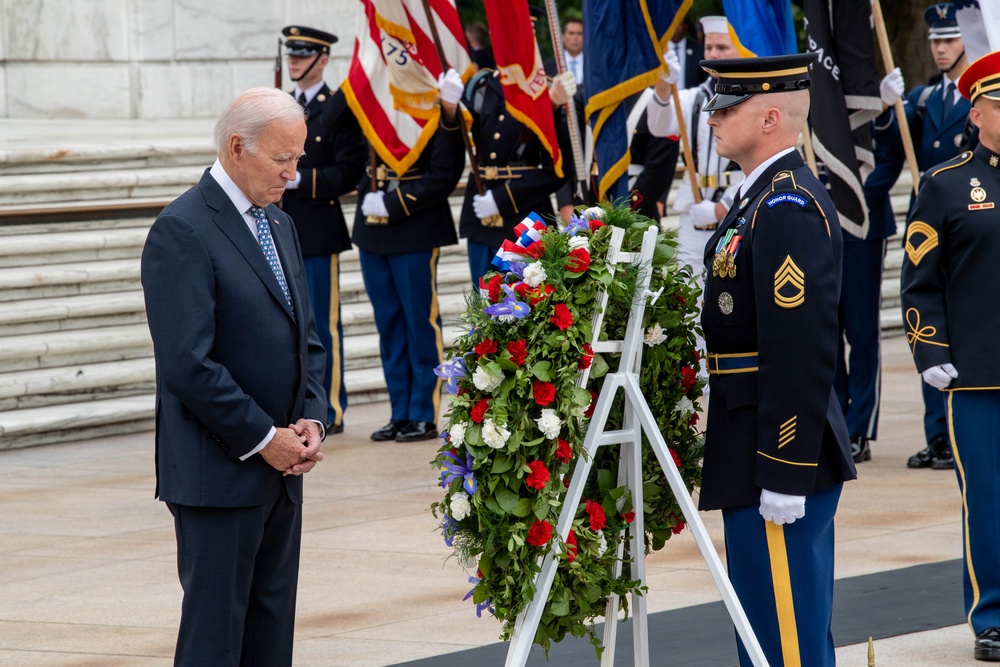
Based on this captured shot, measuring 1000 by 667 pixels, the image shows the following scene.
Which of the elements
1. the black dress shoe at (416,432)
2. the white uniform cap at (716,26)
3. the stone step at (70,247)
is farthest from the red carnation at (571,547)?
the stone step at (70,247)

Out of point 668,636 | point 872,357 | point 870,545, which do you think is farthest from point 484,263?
point 668,636

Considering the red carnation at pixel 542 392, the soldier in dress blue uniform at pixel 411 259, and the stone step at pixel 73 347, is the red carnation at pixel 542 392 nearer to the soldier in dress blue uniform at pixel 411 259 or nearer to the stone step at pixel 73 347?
the soldier in dress blue uniform at pixel 411 259

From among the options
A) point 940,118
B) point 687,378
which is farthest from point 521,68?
point 687,378

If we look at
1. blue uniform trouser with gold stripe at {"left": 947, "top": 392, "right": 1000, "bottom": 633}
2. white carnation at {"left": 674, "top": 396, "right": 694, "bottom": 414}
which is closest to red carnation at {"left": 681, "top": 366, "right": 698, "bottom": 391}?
white carnation at {"left": 674, "top": 396, "right": 694, "bottom": 414}

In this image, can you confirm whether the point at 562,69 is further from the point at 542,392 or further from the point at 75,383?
the point at 75,383

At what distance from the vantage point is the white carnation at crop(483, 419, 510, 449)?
161 inches

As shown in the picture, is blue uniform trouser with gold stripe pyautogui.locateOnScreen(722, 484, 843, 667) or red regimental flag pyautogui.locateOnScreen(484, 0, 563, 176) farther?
red regimental flag pyautogui.locateOnScreen(484, 0, 563, 176)

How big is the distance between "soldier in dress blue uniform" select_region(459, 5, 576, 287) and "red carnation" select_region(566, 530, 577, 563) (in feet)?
16.7

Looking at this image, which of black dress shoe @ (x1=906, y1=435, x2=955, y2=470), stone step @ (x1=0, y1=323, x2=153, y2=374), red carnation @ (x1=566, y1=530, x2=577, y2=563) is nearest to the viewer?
red carnation @ (x1=566, y1=530, x2=577, y2=563)

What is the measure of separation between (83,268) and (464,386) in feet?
22.1

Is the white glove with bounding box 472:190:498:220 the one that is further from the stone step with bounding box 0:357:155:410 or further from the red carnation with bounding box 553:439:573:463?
the red carnation with bounding box 553:439:573:463

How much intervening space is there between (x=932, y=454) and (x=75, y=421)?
4.89m

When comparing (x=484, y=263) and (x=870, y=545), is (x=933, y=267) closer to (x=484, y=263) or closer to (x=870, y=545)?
(x=870, y=545)

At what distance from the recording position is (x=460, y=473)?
4.19 metres
